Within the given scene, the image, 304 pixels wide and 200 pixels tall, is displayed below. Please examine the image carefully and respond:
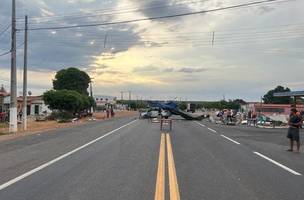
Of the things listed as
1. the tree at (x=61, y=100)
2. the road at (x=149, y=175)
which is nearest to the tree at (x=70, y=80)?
the tree at (x=61, y=100)

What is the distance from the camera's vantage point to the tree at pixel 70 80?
402 ft

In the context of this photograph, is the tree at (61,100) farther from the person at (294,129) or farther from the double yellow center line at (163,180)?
the double yellow center line at (163,180)

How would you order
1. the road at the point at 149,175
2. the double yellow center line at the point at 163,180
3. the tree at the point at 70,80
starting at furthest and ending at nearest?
the tree at the point at 70,80
the road at the point at 149,175
the double yellow center line at the point at 163,180

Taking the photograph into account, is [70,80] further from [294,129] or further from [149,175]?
[149,175]

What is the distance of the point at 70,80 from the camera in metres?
123

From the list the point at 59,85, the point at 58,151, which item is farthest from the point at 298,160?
the point at 59,85

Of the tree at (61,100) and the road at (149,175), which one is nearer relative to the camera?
the road at (149,175)

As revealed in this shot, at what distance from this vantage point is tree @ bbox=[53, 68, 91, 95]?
402 ft

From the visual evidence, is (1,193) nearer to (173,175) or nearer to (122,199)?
(122,199)

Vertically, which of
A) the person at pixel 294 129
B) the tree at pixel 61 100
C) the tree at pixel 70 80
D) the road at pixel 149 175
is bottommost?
the road at pixel 149 175

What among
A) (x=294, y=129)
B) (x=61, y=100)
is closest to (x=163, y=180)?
(x=294, y=129)

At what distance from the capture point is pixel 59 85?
12256 cm

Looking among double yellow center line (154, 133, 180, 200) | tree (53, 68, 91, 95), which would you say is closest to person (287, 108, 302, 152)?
double yellow center line (154, 133, 180, 200)

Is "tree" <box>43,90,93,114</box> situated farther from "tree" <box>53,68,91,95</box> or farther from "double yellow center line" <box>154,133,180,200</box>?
"double yellow center line" <box>154,133,180,200</box>
